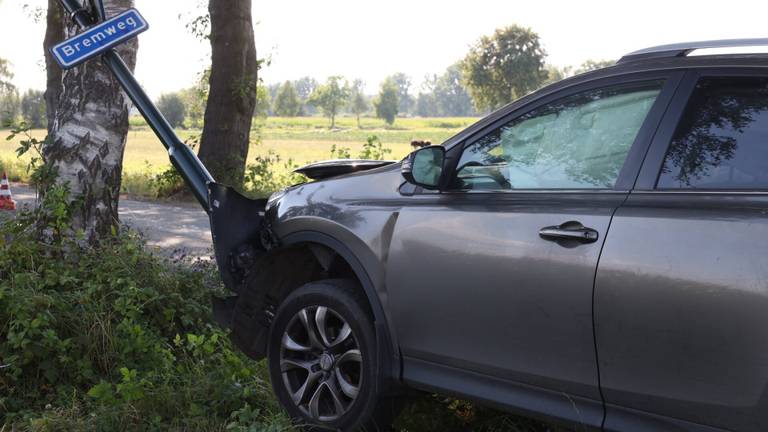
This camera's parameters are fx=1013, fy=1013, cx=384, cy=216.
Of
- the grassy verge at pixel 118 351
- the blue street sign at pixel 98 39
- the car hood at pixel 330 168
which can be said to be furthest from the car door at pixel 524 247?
the blue street sign at pixel 98 39

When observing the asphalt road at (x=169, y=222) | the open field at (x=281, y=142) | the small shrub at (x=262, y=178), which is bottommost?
the open field at (x=281, y=142)

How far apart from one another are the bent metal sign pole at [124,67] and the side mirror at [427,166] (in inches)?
86.3

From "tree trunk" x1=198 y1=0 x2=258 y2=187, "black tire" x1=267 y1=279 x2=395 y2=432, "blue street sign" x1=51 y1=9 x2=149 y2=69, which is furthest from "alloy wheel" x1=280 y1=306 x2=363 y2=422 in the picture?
"tree trunk" x1=198 y1=0 x2=258 y2=187

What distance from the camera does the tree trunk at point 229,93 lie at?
17.4m

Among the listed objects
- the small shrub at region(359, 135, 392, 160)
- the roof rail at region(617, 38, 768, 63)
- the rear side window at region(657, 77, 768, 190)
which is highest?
the roof rail at region(617, 38, 768, 63)

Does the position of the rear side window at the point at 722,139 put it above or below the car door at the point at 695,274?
above

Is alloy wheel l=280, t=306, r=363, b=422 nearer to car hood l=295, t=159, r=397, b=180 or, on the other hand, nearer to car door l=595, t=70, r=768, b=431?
car hood l=295, t=159, r=397, b=180

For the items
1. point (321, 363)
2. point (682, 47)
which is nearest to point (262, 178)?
point (321, 363)

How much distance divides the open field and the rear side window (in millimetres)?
6906

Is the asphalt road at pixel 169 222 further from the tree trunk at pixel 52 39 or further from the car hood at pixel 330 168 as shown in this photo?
the car hood at pixel 330 168

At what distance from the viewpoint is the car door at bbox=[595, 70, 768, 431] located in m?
3.31

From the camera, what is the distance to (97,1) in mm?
7121

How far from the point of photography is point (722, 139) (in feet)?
11.9

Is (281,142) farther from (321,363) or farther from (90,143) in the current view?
(321,363)
